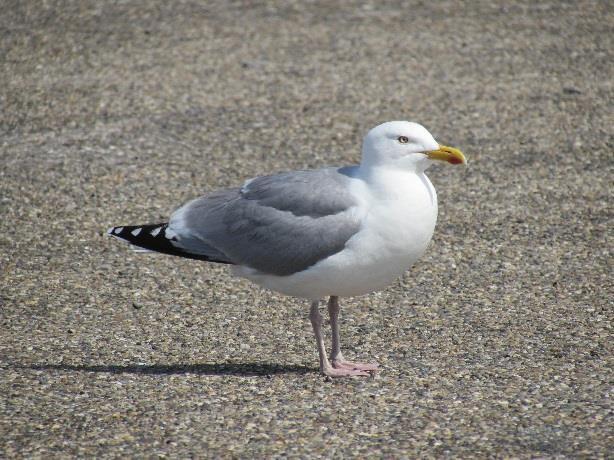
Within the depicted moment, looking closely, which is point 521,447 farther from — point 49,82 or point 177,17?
point 177,17

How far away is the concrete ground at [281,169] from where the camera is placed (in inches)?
187

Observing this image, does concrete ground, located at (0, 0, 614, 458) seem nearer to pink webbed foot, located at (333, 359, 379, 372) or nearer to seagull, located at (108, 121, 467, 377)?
pink webbed foot, located at (333, 359, 379, 372)

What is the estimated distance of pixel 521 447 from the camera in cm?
441

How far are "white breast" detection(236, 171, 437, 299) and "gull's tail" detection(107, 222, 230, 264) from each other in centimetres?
64

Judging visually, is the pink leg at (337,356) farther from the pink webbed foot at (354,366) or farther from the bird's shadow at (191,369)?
the bird's shadow at (191,369)

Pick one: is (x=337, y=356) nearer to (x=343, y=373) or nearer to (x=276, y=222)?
(x=343, y=373)

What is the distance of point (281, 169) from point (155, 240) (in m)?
3.14

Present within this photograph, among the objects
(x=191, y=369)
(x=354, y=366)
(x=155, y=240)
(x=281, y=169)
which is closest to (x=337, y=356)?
(x=354, y=366)

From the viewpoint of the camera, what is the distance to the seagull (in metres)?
4.93

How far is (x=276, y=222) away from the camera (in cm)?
521

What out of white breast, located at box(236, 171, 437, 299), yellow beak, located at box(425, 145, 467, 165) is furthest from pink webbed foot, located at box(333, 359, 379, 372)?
yellow beak, located at box(425, 145, 467, 165)

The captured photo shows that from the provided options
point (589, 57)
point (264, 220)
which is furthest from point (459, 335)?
point (589, 57)

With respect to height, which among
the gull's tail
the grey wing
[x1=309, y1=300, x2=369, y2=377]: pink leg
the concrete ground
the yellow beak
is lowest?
the concrete ground

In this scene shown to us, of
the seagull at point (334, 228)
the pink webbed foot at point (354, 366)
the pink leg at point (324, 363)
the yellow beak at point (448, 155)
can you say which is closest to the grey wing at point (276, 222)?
the seagull at point (334, 228)
